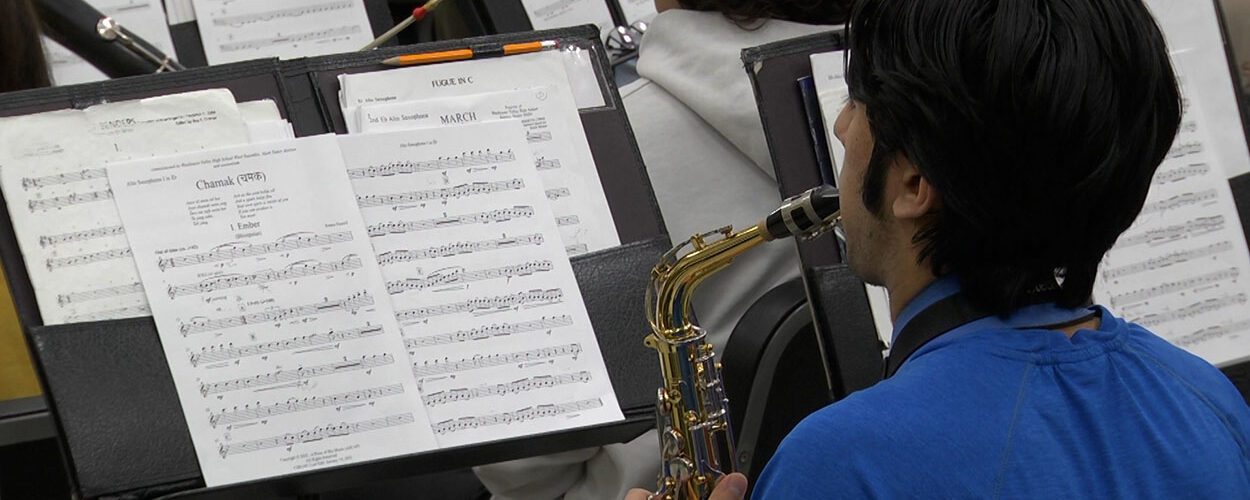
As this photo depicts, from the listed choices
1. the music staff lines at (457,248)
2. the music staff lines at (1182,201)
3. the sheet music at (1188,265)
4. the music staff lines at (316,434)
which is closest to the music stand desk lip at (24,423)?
the music staff lines at (316,434)

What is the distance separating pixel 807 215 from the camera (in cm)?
153

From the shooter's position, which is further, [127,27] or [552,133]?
[127,27]

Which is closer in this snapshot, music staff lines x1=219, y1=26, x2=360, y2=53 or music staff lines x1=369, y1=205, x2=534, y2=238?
music staff lines x1=369, y1=205, x2=534, y2=238

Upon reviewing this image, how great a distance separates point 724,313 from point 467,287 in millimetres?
391

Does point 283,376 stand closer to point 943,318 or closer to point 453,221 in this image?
point 453,221

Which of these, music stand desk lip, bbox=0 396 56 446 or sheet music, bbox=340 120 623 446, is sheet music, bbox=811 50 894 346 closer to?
sheet music, bbox=340 120 623 446

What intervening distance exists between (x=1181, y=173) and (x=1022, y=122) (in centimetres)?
116

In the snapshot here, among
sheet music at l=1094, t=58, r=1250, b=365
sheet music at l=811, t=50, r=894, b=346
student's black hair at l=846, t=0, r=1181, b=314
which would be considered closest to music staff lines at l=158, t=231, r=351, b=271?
sheet music at l=811, t=50, r=894, b=346

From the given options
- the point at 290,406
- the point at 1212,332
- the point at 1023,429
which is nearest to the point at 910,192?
the point at 1023,429

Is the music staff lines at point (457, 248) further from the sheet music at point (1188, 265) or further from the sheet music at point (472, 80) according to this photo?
the sheet music at point (1188, 265)

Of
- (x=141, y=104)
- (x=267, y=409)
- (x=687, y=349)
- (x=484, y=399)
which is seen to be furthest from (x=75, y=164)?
(x=687, y=349)

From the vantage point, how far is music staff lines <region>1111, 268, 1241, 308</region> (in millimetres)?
2123

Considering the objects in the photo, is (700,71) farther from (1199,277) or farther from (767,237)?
(1199,277)

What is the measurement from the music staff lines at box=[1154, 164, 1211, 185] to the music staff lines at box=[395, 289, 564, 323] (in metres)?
0.96
